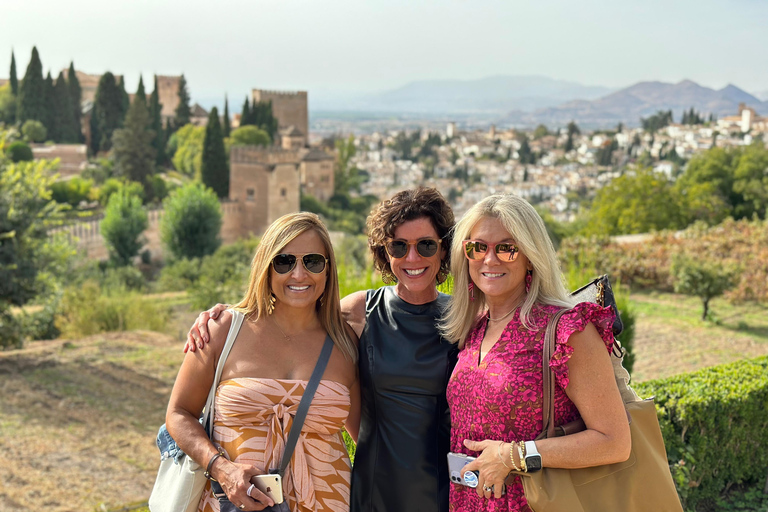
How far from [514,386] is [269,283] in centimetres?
72

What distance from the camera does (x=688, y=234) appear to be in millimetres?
12344

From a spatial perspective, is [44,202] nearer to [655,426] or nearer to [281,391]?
[281,391]

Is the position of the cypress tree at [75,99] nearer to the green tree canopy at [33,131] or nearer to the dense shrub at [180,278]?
the green tree canopy at [33,131]

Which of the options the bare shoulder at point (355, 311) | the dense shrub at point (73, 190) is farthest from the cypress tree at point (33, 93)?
the bare shoulder at point (355, 311)

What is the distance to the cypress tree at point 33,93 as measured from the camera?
1602 inches

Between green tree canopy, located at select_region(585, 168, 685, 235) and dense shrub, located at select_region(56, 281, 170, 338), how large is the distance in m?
14.3

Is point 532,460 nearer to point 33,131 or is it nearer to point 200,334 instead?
point 200,334

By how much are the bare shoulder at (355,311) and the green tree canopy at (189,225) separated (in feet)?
80.5

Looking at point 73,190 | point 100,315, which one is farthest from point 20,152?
point 100,315

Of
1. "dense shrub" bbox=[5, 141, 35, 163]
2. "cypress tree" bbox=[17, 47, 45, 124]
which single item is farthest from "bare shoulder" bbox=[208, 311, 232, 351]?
"cypress tree" bbox=[17, 47, 45, 124]

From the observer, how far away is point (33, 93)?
137 feet

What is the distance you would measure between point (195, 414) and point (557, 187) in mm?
98522

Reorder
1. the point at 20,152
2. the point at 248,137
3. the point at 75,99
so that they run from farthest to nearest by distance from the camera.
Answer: the point at 75,99 → the point at 248,137 → the point at 20,152

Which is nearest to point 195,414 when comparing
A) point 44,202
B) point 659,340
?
point 659,340
